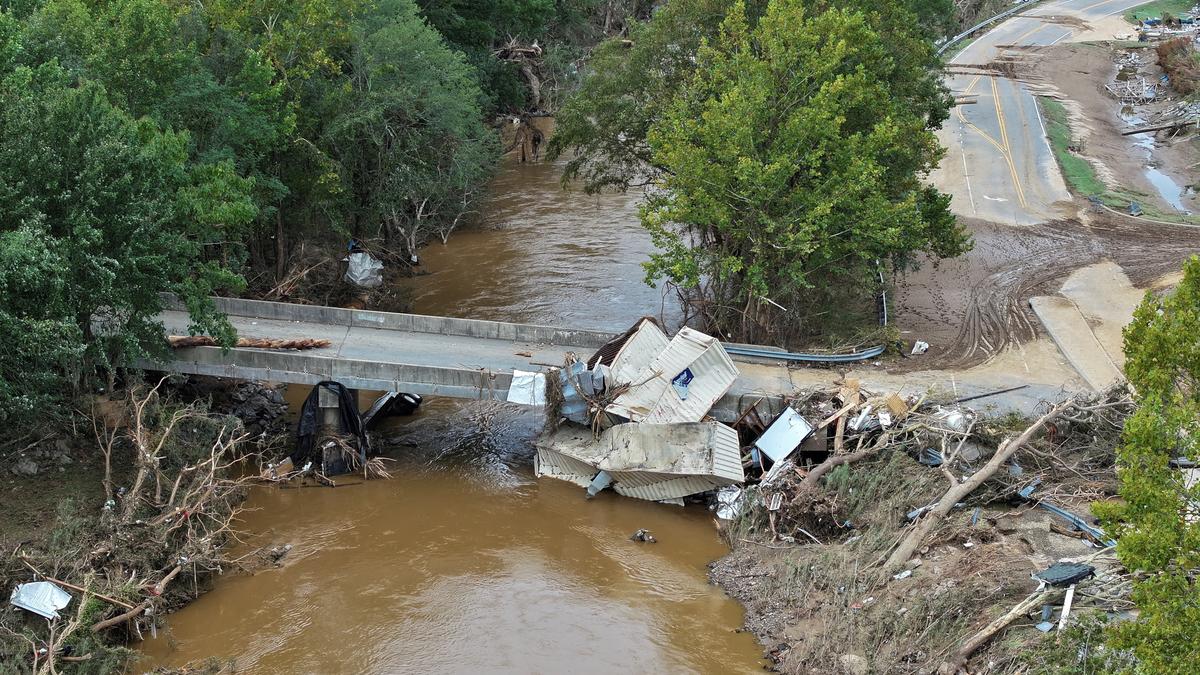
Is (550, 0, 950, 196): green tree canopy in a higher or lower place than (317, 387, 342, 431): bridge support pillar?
higher

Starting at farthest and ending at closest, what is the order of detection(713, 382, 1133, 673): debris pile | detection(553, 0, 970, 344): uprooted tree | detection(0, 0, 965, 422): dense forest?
detection(553, 0, 970, 344): uprooted tree
detection(0, 0, 965, 422): dense forest
detection(713, 382, 1133, 673): debris pile

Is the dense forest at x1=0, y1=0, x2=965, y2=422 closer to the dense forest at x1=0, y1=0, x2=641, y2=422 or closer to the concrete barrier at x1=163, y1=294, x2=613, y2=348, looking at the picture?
the dense forest at x1=0, y1=0, x2=641, y2=422

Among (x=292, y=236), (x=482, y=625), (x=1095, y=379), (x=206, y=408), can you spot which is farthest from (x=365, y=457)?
Result: (x=1095, y=379)

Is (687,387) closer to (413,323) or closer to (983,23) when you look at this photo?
(413,323)

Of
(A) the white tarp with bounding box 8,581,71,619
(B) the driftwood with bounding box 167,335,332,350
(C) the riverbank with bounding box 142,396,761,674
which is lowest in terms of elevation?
(C) the riverbank with bounding box 142,396,761,674

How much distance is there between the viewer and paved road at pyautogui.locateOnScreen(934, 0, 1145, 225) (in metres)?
38.9

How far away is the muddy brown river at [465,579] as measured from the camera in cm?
1647

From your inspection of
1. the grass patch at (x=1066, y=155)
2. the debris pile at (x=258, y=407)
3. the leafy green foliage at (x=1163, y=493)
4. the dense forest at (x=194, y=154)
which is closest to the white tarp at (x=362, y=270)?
the dense forest at (x=194, y=154)

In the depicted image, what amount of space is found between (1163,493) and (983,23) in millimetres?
66336

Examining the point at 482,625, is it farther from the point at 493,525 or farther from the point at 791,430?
the point at 791,430

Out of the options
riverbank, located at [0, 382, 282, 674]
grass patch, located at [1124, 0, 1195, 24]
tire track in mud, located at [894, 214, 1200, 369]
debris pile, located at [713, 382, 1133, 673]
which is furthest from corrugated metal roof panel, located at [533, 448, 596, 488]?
grass patch, located at [1124, 0, 1195, 24]

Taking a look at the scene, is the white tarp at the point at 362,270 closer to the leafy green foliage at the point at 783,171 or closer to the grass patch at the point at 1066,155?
the leafy green foliage at the point at 783,171

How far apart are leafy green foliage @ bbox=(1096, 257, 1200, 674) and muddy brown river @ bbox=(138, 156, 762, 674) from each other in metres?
6.54

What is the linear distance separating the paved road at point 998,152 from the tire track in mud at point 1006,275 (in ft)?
6.15
